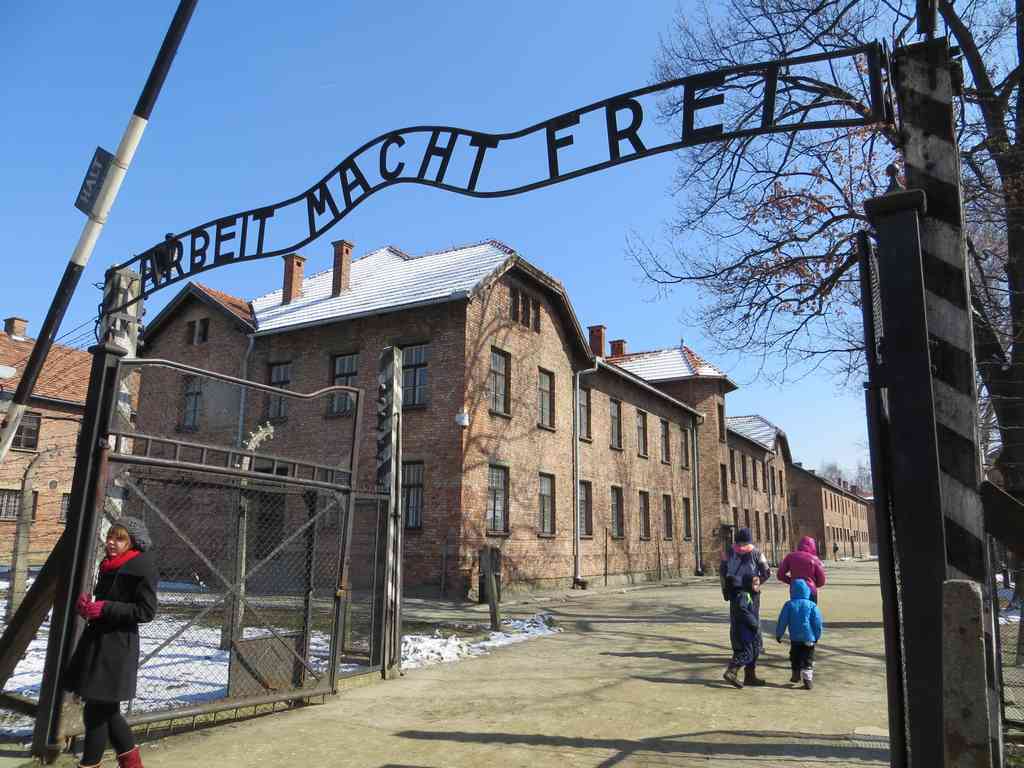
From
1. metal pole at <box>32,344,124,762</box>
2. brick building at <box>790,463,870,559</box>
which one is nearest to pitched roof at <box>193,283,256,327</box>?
metal pole at <box>32,344,124,762</box>

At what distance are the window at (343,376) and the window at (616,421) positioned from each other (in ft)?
33.2

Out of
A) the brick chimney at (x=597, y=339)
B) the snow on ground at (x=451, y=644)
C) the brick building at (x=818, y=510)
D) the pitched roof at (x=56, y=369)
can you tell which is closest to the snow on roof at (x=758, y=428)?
the brick building at (x=818, y=510)

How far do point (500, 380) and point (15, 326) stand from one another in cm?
2717

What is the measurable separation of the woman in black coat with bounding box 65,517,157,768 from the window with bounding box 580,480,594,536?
67.5 feet

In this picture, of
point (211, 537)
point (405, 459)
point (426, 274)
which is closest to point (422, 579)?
point (405, 459)

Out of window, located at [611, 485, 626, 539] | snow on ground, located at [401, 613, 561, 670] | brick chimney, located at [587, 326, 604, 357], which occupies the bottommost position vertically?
snow on ground, located at [401, 613, 561, 670]

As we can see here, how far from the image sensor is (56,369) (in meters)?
31.6

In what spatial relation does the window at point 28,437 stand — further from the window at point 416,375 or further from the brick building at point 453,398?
the window at point 416,375

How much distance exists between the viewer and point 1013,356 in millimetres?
11102

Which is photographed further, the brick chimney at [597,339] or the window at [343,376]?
the brick chimney at [597,339]

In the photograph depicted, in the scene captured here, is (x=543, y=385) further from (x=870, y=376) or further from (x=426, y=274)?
(x=870, y=376)

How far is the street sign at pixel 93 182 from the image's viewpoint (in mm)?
6094

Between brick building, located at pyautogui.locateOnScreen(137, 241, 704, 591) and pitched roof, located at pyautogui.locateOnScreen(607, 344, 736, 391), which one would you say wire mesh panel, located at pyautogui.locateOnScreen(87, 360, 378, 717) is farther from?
pitched roof, located at pyautogui.locateOnScreen(607, 344, 736, 391)

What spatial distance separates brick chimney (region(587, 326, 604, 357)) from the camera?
31.5 meters
